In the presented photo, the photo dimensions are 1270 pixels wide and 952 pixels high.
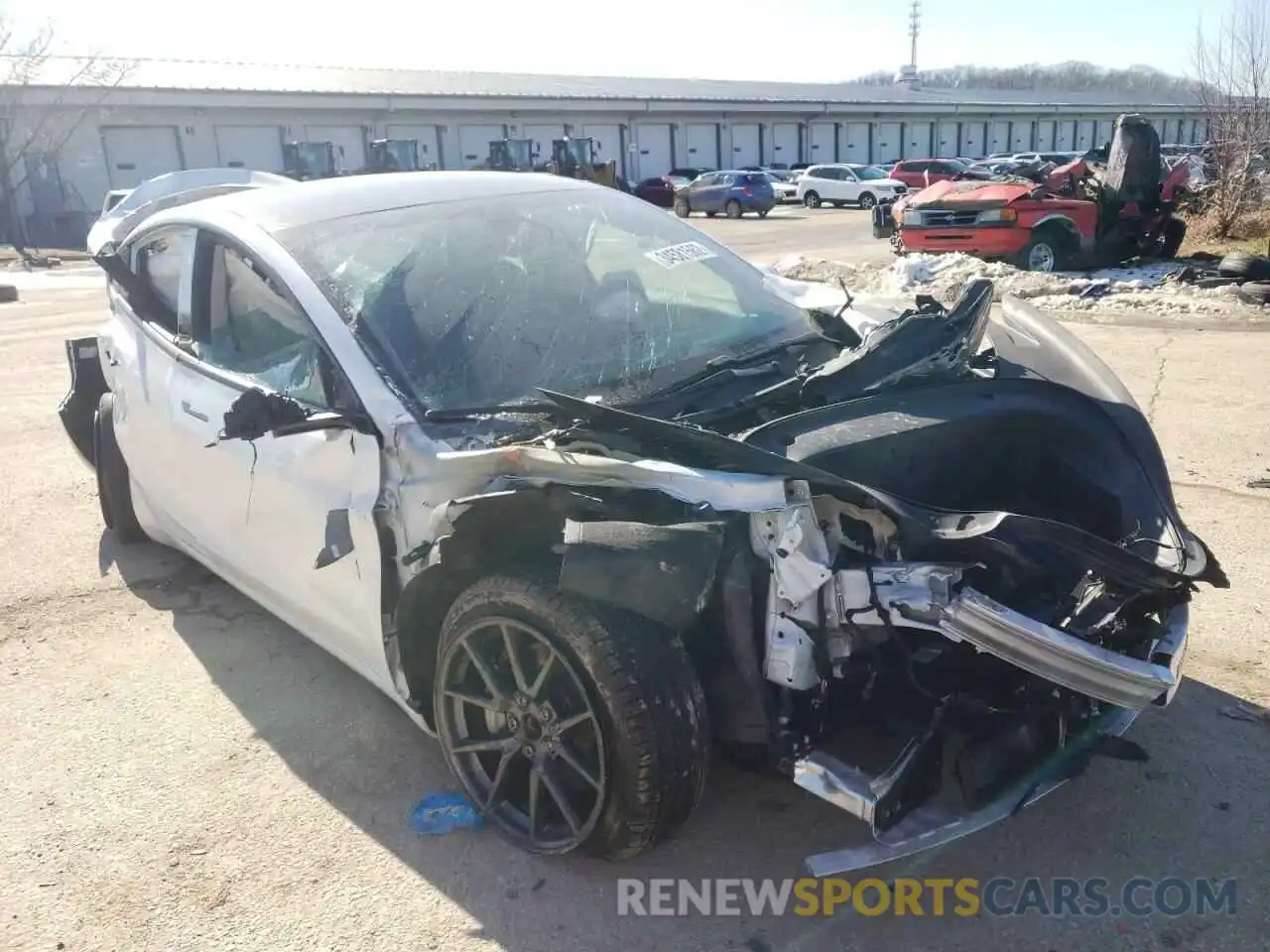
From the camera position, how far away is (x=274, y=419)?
2.93m

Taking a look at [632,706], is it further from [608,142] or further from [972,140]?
[972,140]

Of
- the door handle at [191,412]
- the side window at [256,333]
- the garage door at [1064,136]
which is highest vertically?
the garage door at [1064,136]

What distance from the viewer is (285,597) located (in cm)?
352

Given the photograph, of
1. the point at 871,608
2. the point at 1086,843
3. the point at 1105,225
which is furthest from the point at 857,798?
the point at 1105,225

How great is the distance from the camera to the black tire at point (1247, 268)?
1165cm

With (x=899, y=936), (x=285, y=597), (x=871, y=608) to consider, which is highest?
Result: (x=871, y=608)

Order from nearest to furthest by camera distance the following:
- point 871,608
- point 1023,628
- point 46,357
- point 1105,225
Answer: point 1023,628, point 871,608, point 46,357, point 1105,225

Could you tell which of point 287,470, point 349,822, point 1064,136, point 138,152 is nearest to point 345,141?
point 138,152

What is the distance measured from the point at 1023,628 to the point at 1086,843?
1.03 meters

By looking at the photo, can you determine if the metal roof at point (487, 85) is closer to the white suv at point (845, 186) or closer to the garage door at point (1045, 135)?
the garage door at point (1045, 135)

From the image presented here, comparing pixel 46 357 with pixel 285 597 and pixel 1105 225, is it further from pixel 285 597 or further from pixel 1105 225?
pixel 1105 225

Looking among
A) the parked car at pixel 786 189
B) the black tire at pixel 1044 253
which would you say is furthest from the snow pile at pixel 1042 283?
the parked car at pixel 786 189

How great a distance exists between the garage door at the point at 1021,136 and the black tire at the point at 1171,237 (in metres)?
56.2

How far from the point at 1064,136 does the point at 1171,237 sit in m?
61.6
